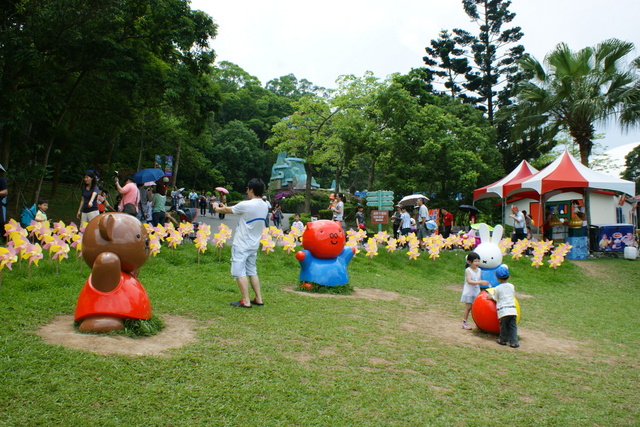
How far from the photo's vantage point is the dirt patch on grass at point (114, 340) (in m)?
4.21

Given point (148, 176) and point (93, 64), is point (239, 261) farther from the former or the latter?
point (93, 64)

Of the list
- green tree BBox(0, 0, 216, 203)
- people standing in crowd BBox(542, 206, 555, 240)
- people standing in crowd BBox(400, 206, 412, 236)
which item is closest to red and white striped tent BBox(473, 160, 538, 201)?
people standing in crowd BBox(542, 206, 555, 240)

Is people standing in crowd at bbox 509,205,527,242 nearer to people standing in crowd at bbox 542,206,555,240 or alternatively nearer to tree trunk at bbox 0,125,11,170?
people standing in crowd at bbox 542,206,555,240

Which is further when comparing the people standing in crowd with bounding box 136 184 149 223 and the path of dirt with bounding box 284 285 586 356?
the people standing in crowd with bounding box 136 184 149 223

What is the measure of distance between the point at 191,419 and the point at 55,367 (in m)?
1.35

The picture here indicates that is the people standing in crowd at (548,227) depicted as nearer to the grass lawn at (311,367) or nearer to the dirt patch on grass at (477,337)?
the grass lawn at (311,367)

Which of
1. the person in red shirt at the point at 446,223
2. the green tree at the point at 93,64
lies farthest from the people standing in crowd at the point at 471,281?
the green tree at the point at 93,64

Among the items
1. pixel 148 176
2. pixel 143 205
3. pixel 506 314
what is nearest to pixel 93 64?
pixel 148 176

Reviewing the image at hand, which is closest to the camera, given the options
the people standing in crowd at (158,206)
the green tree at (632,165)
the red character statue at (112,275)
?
the red character statue at (112,275)

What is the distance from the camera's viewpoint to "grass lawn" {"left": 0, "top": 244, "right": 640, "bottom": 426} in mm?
3309

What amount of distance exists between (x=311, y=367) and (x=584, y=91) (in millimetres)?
19218

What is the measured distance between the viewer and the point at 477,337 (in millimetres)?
6133

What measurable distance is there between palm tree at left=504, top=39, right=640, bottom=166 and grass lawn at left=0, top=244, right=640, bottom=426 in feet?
42.9

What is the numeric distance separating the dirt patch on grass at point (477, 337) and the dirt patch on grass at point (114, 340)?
113 inches
